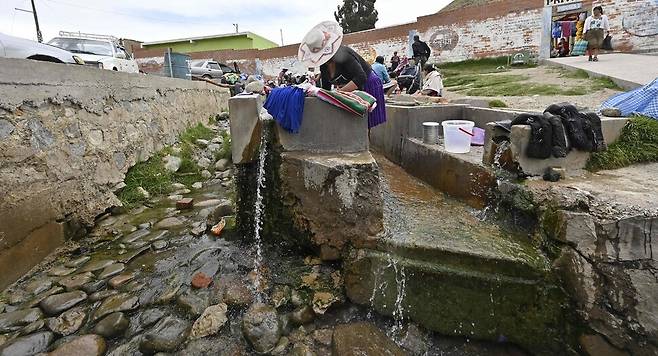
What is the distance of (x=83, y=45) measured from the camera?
30.3 ft

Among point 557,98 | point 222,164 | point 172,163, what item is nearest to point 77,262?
point 172,163

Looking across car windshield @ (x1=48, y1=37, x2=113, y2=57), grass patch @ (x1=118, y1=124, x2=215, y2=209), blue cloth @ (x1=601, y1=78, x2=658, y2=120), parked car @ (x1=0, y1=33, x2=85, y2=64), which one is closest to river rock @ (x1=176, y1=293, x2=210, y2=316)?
grass patch @ (x1=118, y1=124, x2=215, y2=209)

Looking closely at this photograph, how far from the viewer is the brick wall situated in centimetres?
1059

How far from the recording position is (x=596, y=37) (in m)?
9.76

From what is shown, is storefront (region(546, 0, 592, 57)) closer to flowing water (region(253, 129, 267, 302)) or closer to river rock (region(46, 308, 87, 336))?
flowing water (region(253, 129, 267, 302))

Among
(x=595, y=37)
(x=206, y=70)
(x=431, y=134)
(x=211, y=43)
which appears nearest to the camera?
(x=431, y=134)

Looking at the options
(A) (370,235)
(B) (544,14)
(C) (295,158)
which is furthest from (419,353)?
(B) (544,14)

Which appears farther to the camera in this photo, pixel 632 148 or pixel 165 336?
pixel 632 148

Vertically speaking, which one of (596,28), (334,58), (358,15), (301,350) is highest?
Result: (358,15)

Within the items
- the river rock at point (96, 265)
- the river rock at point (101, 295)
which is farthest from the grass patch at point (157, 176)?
the river rock at point (101, 295)

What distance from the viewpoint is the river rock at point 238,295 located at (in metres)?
2.88

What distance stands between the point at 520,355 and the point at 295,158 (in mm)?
2230

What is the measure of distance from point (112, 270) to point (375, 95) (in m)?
3.28

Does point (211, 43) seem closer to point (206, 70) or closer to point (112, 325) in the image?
point (206, 70)
